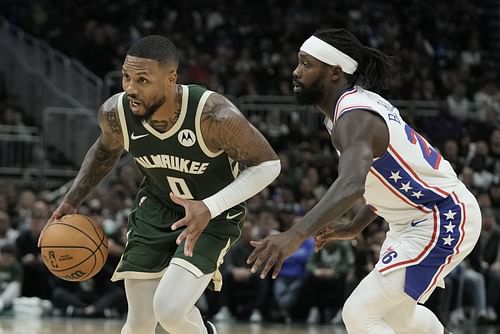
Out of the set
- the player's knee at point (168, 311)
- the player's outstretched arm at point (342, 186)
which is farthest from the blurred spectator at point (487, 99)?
the player's outstretched arm at point (342, 186)

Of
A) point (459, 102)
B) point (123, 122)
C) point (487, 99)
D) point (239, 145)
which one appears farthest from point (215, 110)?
point (487, 99)

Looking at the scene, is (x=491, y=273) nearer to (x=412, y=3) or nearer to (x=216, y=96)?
(x=216, y=96)

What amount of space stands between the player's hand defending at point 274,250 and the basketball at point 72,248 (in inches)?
77.5

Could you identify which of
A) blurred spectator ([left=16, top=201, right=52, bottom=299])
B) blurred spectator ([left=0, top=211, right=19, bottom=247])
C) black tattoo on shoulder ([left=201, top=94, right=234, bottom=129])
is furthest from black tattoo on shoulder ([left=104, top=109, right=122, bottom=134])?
blurred spectator ([left=0, top=211, right=19, bottom=247])

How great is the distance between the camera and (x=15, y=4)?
20125mm

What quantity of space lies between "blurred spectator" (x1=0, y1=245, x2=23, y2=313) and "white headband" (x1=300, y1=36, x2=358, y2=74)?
767 centimetres

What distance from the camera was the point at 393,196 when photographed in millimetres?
5270

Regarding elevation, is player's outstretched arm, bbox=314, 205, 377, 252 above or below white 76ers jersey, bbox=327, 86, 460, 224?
below

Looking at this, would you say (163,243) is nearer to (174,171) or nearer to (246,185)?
(174,171)

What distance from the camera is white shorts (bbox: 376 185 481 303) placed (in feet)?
17.0

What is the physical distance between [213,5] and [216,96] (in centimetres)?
1473

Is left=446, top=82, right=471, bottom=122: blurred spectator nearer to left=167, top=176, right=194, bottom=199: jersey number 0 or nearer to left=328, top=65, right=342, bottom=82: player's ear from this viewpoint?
left=167, top=176, right=194, bottom=199: jersey number 0

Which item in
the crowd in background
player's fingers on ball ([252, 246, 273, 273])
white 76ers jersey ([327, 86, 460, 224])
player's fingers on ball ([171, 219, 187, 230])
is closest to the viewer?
player's fingers on ball ([252, 246, 273, 273])

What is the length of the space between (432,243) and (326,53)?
1.12m
